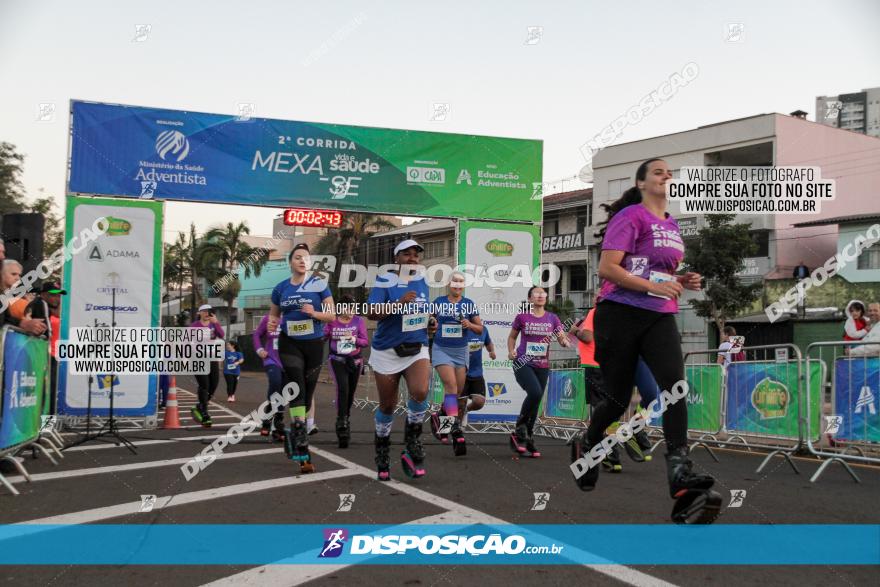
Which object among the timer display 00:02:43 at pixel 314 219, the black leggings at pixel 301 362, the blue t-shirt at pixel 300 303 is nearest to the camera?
the black leggings at pixel 301 362

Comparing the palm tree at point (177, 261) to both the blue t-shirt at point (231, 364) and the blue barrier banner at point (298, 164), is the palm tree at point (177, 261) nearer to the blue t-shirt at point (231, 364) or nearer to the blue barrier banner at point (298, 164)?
the blue t-shirt at point (231, 364)

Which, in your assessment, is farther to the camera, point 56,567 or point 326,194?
point 326,194

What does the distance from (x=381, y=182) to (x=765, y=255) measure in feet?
109

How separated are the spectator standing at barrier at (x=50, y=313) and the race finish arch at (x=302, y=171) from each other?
279 mm

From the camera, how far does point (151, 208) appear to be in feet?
42.6

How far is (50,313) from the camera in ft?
37.5

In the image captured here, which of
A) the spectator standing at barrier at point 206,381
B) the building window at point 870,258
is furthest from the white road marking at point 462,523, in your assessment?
the building window at point 870,258

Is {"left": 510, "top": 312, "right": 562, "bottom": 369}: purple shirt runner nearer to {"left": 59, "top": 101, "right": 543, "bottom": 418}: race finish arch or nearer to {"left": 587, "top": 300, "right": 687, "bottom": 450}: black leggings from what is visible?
{"left": 59, "top": 101, "right": 543, "bottom": 418}: race finish arch

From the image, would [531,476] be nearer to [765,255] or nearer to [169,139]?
[169,139]

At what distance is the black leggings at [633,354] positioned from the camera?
4.42 meters

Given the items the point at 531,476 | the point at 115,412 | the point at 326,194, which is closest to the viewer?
the point at 531,476

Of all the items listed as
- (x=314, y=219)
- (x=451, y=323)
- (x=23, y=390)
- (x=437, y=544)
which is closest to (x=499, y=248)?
(x=451, y=323)

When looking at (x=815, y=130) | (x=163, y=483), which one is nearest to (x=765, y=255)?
(x=815, y=130)

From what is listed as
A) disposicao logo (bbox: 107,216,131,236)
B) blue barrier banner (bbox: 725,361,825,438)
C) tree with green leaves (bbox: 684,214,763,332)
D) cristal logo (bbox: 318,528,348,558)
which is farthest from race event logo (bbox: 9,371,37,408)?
tree with green leaves (bbox: 684,214,763,332)
